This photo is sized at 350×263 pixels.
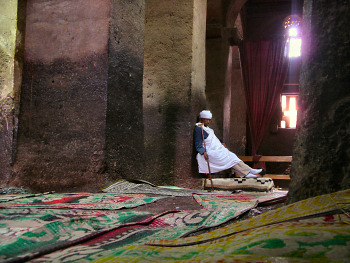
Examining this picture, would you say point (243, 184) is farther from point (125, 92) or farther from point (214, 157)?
point (125, 92)

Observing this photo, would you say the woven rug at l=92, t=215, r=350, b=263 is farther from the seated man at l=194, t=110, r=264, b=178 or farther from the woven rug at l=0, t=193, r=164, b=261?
the seated man at l=194, t=110, r=264, b=178

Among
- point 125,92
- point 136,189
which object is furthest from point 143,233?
point 125,92

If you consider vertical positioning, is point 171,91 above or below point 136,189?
above

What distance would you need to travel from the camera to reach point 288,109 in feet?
43.3

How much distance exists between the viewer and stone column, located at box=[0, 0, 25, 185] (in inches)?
180

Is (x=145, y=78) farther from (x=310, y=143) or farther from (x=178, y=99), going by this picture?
(x=310, y=143)

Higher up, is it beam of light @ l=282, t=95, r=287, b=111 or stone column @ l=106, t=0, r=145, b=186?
beam of light @ l=282, t=95, r=287, b=111

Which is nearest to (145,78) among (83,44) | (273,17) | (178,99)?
(178,99)

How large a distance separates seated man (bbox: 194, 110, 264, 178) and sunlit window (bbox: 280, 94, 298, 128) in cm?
591

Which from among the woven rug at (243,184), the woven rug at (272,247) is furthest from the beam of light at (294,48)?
the woven rug at (272,247)

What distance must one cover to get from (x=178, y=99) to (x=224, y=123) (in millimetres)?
2577

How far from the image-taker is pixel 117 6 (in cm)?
443

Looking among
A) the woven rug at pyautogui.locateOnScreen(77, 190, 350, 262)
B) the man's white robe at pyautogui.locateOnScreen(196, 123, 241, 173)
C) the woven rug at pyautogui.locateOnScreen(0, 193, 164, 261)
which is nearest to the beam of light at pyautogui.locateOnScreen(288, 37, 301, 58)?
the man's white robe at pyautogui.locateOnScreen(196, 123, 241, 173)

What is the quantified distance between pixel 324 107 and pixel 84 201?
7.08 ft
